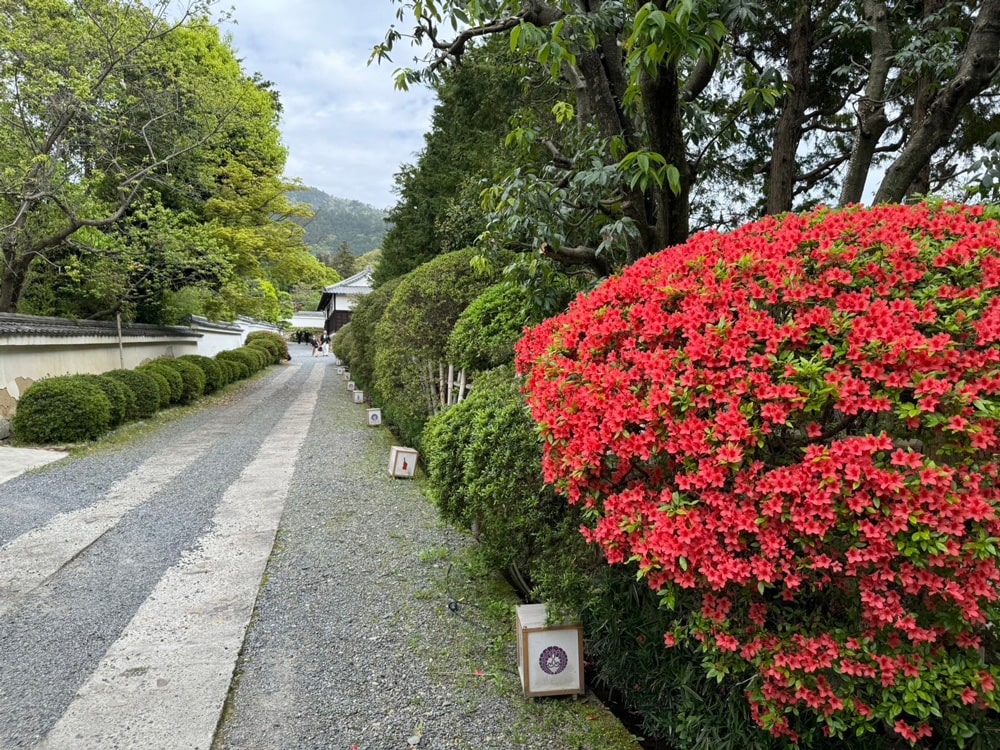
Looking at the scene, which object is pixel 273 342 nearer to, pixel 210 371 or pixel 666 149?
pixel 210 371

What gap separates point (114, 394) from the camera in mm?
7336

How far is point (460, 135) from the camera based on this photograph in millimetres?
11461

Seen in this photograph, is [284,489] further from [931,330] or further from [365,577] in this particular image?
[931,330]

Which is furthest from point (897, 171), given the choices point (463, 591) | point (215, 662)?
point (215, 662)

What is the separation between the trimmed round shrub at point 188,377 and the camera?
34.0ft

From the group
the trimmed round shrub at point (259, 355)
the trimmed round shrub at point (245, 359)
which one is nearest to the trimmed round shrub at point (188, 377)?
the trimmed round shrub at point (245, 359)

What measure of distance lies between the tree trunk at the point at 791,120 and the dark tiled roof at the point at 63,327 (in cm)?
859

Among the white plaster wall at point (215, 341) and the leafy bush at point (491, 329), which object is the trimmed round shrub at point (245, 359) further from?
the leafy bush at point (491, 329)

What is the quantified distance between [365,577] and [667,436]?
7.34ft

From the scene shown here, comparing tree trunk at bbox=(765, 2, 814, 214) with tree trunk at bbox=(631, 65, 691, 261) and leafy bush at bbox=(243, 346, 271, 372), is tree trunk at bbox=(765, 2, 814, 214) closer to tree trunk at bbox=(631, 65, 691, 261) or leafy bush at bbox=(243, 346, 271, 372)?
tree trunk at bbox=(631, 65, 691, 261)

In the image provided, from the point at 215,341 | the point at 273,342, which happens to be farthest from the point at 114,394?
the point at 273,342

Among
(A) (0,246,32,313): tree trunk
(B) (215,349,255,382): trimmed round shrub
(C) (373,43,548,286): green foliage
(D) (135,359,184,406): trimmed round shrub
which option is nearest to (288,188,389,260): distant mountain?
(B) (215,349,255,382): trimmed round shrub

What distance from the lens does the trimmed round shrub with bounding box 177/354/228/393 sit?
12.0 meters

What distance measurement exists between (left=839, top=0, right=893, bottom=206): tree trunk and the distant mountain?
5987 centimetres
